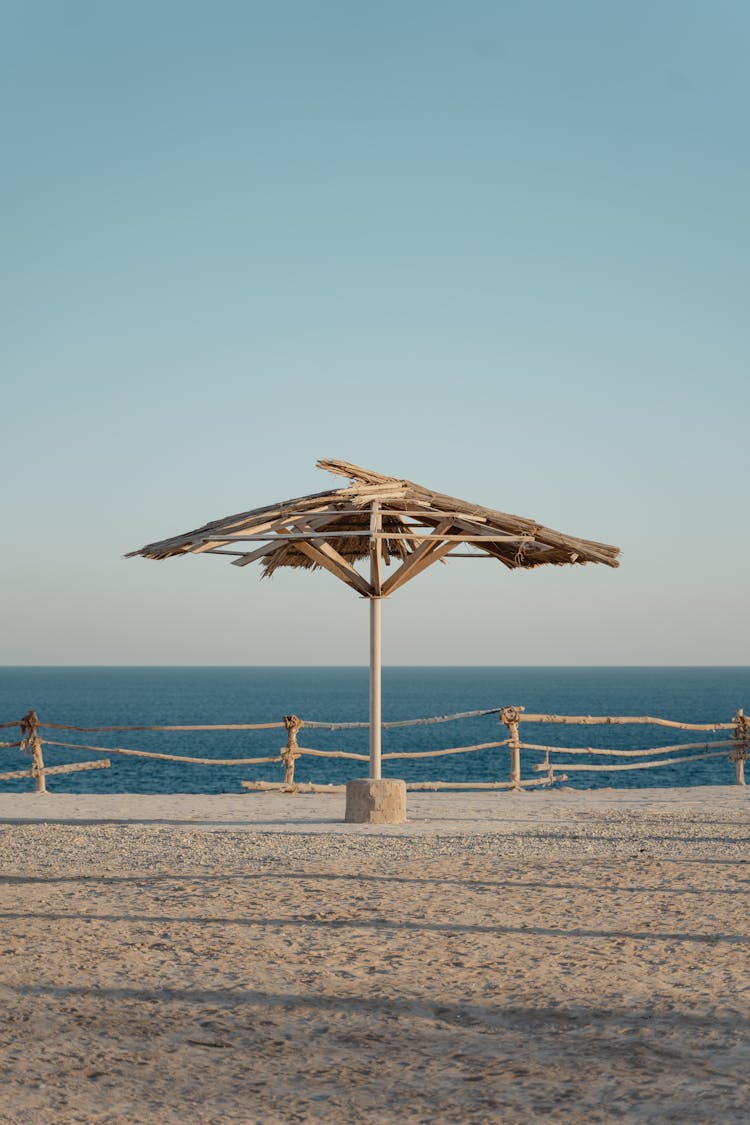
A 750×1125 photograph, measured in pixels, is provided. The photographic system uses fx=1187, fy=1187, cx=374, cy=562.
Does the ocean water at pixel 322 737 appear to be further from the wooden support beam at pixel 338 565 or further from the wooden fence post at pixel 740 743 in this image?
the wooden support beam at pixel 338 565

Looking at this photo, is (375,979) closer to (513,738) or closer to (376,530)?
(376,530)

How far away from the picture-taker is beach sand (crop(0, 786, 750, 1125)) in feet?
12.2

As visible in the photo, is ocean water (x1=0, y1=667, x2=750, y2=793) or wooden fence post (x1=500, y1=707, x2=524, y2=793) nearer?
wooden fence post (x1=500, y1=707, x2=524, y2=793)

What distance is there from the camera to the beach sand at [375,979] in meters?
3.73

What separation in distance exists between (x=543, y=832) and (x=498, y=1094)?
6.14 metres

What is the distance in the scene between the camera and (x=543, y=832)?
9.75 m

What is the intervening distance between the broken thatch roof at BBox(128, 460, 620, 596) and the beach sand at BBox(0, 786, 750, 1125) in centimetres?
238

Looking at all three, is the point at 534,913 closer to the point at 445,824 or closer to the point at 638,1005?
the point at 638,1005

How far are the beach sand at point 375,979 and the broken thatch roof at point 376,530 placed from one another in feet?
7.82

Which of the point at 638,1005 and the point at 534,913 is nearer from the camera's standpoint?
the point at 638,1005

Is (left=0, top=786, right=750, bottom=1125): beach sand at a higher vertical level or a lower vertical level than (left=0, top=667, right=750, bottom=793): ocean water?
higher

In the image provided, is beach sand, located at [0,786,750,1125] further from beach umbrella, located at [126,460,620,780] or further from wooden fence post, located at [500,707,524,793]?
wooden fence post, located at [500,707,524,793]

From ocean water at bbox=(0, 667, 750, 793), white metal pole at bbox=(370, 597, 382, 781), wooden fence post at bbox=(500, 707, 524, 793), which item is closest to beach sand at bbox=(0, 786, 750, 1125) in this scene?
white metal pole at bbox=(370, 597, 382, 781)

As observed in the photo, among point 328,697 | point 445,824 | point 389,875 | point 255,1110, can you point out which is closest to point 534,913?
point 389,875
